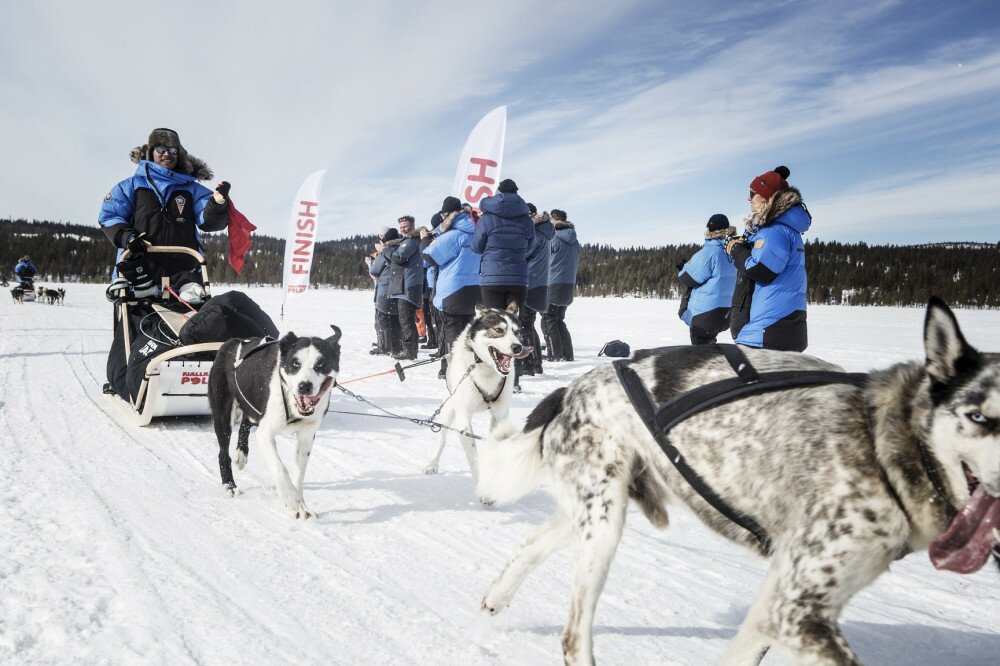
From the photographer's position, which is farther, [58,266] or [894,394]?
[58,266]

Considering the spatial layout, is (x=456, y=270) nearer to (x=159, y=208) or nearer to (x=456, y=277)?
(x=456, y=277)

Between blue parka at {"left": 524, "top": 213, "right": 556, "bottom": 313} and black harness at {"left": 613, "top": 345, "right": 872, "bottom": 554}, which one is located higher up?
blue parka at {"left": 524, "top": 213, "right": 556, "bottom": 313}

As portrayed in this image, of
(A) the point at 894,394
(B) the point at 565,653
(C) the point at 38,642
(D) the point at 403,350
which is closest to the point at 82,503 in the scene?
(C) the point at 38,642

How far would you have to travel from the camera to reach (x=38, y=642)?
6.11ft

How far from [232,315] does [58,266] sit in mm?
87357

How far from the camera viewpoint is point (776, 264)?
11.4 ft

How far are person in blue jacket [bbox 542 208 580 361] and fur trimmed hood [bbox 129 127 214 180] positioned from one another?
5058mm

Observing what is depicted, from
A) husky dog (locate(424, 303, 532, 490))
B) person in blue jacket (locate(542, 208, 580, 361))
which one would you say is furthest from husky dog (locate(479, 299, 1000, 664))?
person in blue jacket (locate(542, 208, 580, 361))

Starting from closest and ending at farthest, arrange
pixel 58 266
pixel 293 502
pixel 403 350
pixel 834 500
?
pixel 834 500
pixel 293 502
pixel 403 350
pixel 58 266

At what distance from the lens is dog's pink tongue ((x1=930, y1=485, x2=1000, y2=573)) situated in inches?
51.4

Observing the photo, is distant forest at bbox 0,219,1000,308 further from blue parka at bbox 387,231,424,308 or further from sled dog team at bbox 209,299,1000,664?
sled dog team at bbox 209,299,1000,664

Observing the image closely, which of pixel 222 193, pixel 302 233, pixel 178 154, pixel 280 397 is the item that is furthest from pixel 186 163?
pixel 302 233

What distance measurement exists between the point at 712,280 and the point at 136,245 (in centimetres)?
570

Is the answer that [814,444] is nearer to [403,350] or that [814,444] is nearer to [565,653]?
[565,653]
